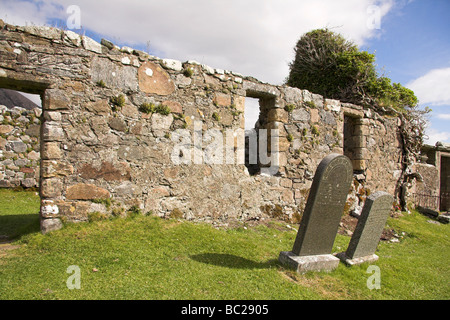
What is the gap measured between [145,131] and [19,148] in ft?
21.4

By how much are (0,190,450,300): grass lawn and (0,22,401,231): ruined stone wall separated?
49 centimetres

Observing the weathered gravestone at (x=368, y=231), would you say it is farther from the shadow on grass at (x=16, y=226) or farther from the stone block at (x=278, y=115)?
the shadow on grass at (x=16, y=226)

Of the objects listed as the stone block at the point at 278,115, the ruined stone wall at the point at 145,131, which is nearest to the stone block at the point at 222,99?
the ruined stone wall at the point at 145,131

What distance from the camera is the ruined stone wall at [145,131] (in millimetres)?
4191

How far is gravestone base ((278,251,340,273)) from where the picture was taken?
353 cm

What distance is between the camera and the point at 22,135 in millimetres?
9016

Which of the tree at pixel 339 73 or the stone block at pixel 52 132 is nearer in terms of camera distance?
the stone block at pixel 52 132

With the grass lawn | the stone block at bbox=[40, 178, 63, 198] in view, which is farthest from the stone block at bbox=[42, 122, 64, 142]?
the grass lawn

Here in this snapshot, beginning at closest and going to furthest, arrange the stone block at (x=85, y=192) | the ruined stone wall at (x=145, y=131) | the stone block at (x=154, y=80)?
1. the ruined stone wall at (x=145, y=131)
2. the stone block at (x=85, y=192)
3. the stone block at (x=154, y=80)

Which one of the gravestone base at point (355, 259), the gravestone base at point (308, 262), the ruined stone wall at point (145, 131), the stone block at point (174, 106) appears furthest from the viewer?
the stone block at point (174, 106)

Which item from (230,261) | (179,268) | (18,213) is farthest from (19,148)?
(230,261)

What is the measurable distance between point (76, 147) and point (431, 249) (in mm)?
7136

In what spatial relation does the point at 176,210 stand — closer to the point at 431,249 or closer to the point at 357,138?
the point at 431,249

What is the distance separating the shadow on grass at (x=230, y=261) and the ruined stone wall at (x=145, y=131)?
1425 millimetres
